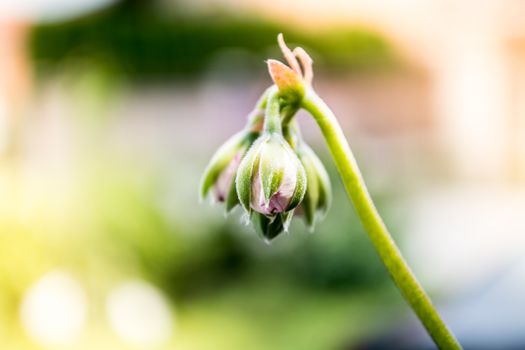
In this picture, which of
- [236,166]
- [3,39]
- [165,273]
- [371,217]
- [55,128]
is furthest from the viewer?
[3,39]

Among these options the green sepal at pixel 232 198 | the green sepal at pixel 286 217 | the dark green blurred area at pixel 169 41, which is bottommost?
the green sepal at pixel 286 217

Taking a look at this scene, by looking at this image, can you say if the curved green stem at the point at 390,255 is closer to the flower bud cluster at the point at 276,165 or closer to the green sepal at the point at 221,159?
the flower bud cluster at the point at 276,165

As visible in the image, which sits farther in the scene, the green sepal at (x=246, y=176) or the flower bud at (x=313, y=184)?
the flower bud at (x=313, y=184)

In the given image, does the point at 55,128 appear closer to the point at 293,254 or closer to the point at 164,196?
the point at 164,196

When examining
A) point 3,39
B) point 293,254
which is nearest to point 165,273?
point 293,254

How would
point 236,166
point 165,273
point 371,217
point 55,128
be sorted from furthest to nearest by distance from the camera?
point 55,128, point 165,273, point 236,166, point 371,217

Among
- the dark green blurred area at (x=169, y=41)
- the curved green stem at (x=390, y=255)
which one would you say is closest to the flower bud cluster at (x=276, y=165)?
the curved green stem at (x=390, y=255)

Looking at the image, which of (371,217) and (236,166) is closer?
(371,217)

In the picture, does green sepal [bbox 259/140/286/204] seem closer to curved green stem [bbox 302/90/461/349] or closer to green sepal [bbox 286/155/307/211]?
green sepal [bbox 286/155/307/211]
